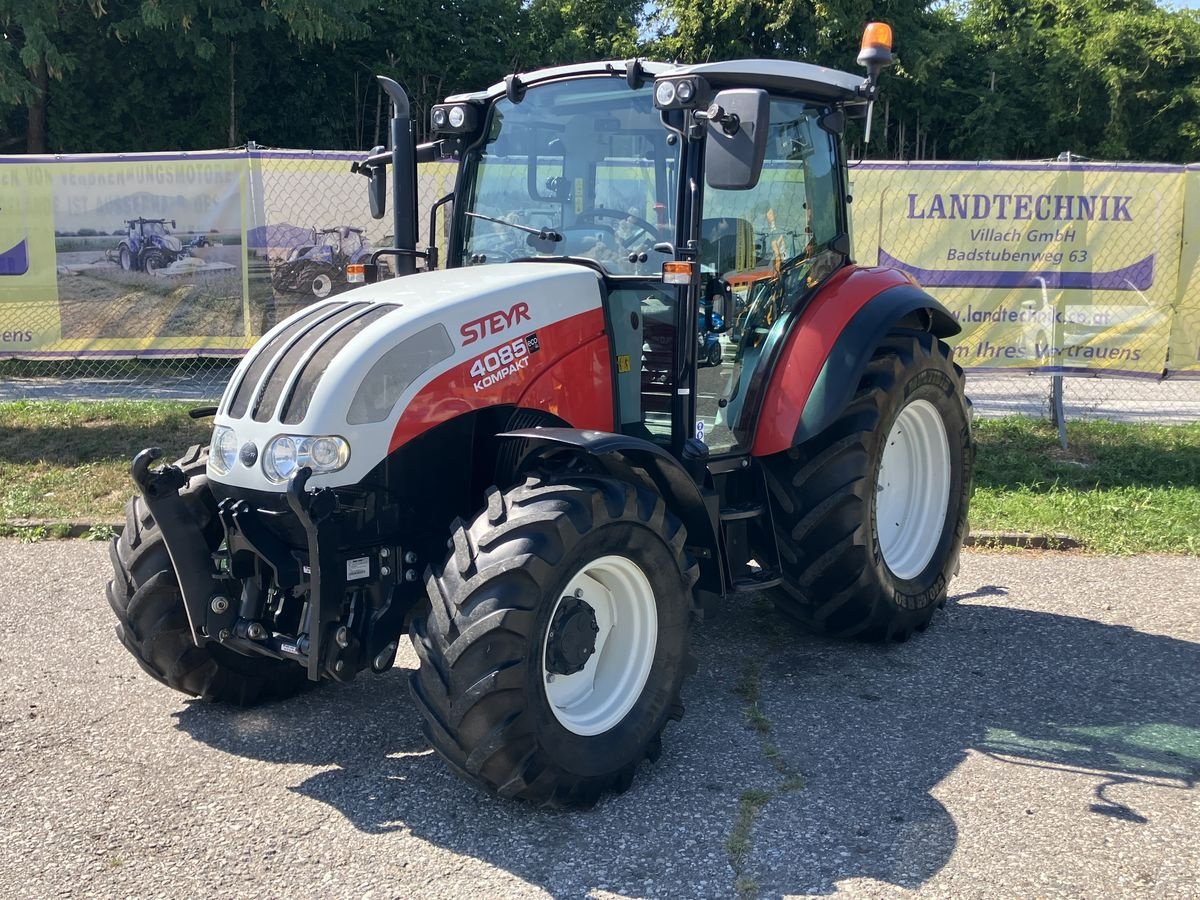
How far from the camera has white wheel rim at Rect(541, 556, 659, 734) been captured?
3.88 meters

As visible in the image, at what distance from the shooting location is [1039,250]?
27.6 ft

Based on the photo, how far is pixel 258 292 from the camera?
9305 millimetres

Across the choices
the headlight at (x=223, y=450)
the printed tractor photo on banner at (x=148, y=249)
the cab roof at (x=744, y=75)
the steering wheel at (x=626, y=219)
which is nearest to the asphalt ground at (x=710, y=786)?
the headlight at (x=223, y=450)

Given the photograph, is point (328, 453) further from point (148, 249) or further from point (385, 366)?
point (148, 249)

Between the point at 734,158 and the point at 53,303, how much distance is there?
7248 millimetres

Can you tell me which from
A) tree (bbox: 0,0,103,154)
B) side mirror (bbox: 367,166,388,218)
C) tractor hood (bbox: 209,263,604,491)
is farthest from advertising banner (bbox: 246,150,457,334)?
tree (bbox: 0,0,103,154)

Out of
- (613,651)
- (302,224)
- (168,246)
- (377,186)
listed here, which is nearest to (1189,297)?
(377,186)

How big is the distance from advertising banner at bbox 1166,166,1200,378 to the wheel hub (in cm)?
634

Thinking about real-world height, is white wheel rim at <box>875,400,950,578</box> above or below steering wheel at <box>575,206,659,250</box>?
below

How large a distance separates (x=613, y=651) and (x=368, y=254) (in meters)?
5.28

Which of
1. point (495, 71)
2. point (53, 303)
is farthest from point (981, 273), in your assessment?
point (495, 71)

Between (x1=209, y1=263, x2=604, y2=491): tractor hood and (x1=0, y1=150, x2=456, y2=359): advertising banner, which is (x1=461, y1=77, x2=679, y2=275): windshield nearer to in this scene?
(x1=209, y1=263, x2=604, y2=491): tractor hood

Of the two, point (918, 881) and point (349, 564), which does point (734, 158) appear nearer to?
point (349, 564)

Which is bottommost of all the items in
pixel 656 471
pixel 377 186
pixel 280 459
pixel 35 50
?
pixel 656 471
